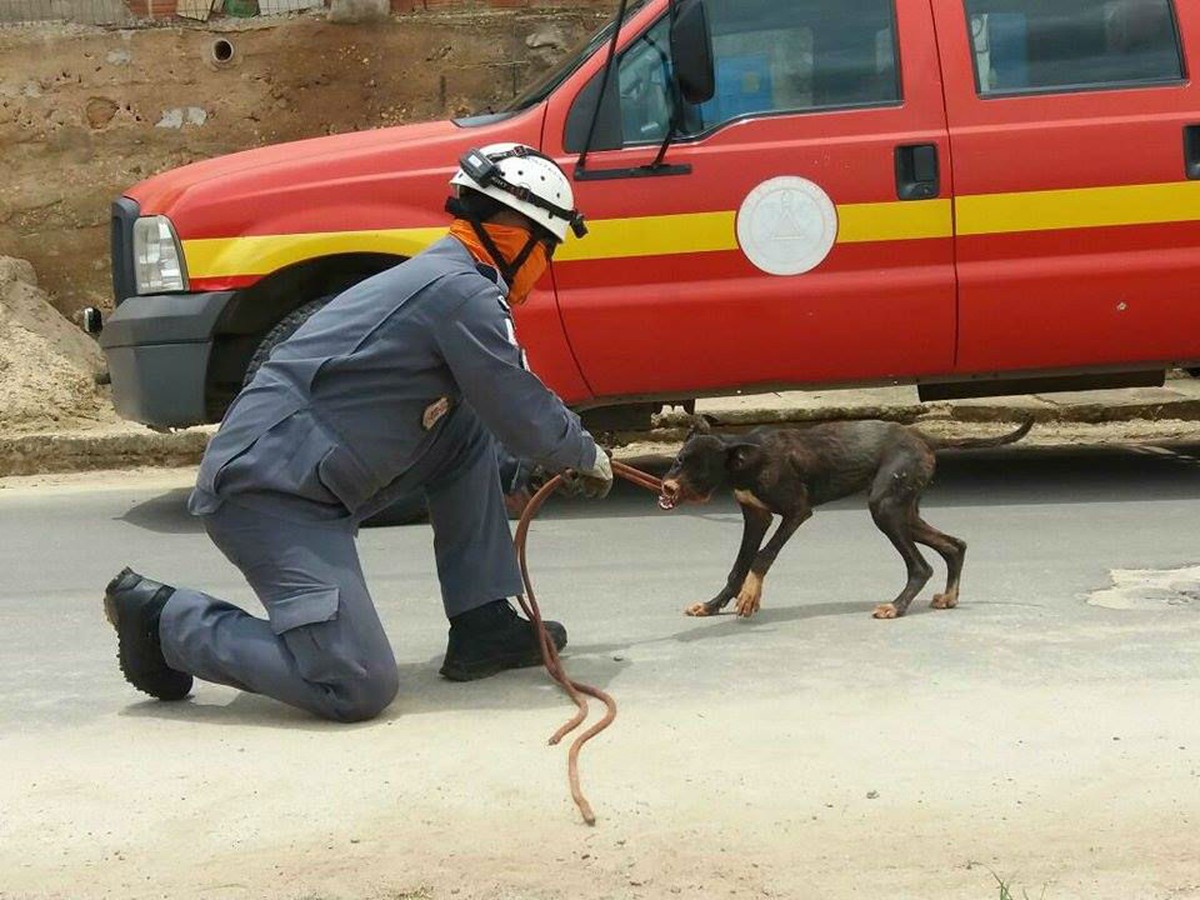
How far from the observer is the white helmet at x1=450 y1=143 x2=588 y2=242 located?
4781 millimetres

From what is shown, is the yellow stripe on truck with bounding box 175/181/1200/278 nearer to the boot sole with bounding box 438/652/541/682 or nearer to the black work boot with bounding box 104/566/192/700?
the boot sole with bounding box 438/652/541/682

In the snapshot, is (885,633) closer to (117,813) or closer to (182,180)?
(117,813)

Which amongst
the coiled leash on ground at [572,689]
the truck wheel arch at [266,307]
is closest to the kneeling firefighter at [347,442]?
the coiled leash on ground at [572,689]

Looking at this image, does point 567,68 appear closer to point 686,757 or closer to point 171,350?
point 171,350

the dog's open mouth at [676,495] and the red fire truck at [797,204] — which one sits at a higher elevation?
the red fire truck at [797,204]

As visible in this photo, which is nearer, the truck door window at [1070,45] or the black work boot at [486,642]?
the black work boot at [486,642]

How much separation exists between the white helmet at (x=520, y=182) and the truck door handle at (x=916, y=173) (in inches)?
116

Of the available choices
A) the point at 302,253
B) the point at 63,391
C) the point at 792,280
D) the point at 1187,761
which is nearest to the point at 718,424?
the point at 792,280


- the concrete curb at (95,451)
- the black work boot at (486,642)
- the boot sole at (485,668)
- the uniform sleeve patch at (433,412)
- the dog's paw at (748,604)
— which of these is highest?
the uniform sleeve patch at (433,412)

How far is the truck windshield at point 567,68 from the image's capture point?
301 inches

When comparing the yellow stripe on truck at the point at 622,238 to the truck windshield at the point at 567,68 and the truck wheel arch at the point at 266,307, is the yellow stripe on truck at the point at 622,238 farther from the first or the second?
the truck windshield at the point at 567,68

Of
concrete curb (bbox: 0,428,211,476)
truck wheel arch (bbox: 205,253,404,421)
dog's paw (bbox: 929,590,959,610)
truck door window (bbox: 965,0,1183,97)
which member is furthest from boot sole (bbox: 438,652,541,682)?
concrete curb (bbox: 0,428,211,476)

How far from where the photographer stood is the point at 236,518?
473cm

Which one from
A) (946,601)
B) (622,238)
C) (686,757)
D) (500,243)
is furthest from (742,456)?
(622,238)
